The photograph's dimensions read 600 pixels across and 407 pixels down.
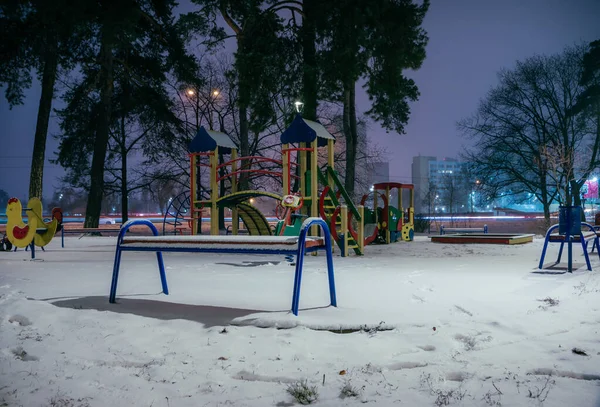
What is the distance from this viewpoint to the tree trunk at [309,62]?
18.0 m

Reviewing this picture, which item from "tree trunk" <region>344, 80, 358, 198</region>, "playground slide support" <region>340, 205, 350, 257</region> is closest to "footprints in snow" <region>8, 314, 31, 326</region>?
"playground slide support" <region>340, 205, 350, 257</region>

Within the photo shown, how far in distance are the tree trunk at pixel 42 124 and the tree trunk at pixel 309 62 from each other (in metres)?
9.10

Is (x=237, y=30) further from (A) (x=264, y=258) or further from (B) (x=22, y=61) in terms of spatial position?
(A) (x=264, y=258)

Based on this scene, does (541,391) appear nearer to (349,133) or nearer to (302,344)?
(302,344)

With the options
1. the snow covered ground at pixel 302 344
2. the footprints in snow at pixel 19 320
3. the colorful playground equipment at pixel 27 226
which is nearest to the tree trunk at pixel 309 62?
the colorful playground equipment at pixel 27 226

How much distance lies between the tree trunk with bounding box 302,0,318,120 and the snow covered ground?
12634 millimetres

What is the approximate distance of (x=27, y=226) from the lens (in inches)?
442

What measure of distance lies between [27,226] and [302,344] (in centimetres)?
978

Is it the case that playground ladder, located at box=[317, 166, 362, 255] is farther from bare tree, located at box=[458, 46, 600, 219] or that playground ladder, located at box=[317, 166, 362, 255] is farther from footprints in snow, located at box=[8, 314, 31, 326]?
bare tree, located at box=[458, 46, 600, 219]

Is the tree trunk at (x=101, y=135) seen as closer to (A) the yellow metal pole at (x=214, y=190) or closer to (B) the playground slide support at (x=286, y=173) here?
(A) the yellow metal pole at (x=214, y=190)

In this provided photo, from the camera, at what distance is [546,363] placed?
3.15 meters

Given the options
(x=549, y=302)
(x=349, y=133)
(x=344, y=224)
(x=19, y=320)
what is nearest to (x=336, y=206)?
(x=344, y=224)

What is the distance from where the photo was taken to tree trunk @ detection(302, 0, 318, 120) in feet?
59.0

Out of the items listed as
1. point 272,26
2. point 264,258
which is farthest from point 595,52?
point 264,258
